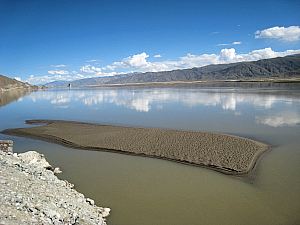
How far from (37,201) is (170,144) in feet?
40.5

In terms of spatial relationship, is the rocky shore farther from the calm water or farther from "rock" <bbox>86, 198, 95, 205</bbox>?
the calm water

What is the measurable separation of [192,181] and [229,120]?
16.8 metres

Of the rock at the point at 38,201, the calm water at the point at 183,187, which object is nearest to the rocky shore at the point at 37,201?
the rock at the point at 38,201

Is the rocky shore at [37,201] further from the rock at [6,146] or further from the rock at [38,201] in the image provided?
the rock at [6,146]

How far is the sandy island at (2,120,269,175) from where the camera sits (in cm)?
1697

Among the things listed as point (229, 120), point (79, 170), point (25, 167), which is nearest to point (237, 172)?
point (79, 170)

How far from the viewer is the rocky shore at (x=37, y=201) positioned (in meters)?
8.15

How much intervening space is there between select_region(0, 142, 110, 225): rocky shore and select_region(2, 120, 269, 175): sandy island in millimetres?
7402

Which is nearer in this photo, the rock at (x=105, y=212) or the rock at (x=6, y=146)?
the rock at (x=105, y=212)

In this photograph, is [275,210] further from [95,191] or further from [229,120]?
[229,120]

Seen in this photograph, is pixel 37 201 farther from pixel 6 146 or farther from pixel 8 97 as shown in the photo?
pixel 8 97

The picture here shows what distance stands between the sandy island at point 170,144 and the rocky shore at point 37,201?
740 centimetres

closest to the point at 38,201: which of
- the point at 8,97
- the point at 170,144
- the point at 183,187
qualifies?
the point at 183,187

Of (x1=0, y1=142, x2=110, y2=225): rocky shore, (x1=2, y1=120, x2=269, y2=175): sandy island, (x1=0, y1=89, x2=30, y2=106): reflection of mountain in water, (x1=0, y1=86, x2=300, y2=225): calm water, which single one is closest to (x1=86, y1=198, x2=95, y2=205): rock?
(x1=0, y1=142, x2=110, y2=225): rocky shore
